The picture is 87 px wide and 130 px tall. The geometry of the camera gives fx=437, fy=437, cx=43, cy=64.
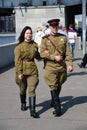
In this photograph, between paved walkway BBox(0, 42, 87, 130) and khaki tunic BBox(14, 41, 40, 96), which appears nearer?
paved walkway BBox(0, 42, 87, 130)

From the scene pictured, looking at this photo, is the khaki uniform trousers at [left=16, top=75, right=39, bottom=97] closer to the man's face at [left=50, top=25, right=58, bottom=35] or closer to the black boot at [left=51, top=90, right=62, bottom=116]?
the black boot at [left=51, top=90, right=62, bottom=116]

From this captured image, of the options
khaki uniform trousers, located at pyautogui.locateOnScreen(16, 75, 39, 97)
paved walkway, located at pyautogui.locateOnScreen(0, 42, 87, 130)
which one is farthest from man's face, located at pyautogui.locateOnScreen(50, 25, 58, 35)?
paved walkway, located at pyautogui.locateOnScreen(0, 42, 87, 130)

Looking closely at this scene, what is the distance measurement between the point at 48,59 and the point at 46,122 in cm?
118

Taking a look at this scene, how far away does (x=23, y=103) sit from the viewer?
8602 mm

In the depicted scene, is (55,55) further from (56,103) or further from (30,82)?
(56,103)

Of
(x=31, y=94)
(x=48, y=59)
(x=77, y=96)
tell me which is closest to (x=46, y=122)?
(x=31, y=94)

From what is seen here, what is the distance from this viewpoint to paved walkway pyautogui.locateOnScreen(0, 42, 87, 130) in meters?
7.36

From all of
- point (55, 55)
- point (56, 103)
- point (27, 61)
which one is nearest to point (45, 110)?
point (56, 103)

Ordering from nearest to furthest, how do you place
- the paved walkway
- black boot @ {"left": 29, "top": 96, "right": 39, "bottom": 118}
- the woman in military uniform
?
1. the paved walkway
2. black boot @ {"left": 29, "top": 96, "right": 39, "bottom": 118}
3. the woman in military uniform

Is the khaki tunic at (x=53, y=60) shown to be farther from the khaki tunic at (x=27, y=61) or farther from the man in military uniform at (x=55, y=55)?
the khaki tunic at (x=27, y=61)

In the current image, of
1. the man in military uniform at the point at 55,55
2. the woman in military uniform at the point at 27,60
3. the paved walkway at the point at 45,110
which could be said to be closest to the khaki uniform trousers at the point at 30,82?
the woman in military uniform at the point at 27,60

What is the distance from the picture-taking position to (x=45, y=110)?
8586 mm

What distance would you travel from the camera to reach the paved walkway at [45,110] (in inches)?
290

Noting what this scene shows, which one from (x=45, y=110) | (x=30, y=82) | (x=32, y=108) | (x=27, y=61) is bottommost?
(x=45, y=110)
